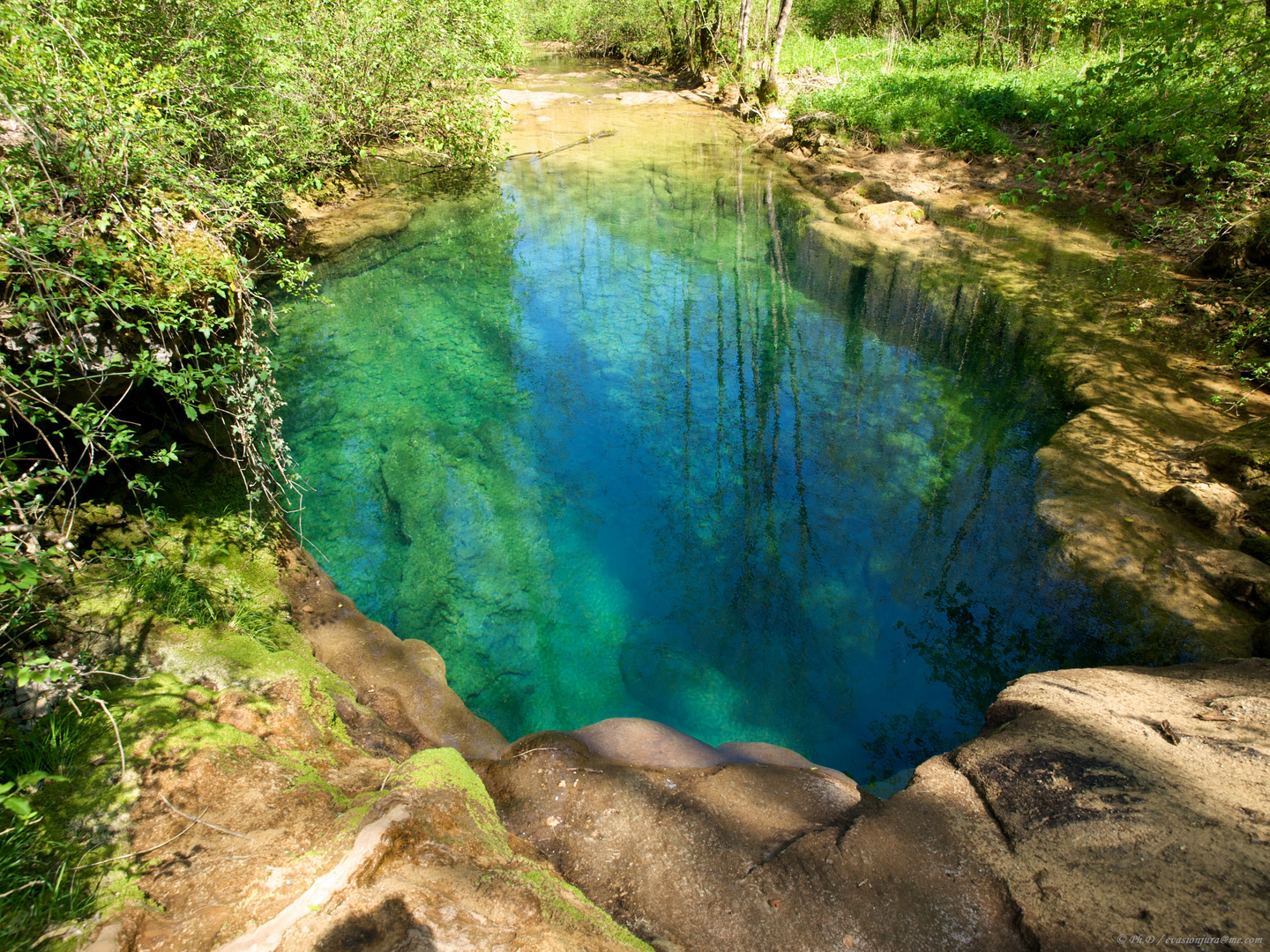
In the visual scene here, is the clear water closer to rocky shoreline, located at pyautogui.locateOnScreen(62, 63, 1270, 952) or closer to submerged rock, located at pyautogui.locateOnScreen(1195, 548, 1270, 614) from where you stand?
rocky shoreline, located at pyautogui.locateOnScreen(62, 63, 1270, 952)

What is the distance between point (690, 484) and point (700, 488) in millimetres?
133

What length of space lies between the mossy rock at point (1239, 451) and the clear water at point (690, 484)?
56.2 inches

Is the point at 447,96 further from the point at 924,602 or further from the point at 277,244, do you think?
the point at 924,602

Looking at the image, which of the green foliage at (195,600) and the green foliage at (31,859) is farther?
the green foliage at (195,600)

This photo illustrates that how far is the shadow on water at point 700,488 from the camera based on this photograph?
4.90 metres

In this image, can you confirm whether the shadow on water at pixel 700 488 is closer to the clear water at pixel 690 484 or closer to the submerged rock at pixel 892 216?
the clear water at pixel 690 484

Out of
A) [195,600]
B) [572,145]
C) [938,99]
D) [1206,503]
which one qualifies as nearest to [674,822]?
[195,600]

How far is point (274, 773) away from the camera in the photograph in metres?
2.77

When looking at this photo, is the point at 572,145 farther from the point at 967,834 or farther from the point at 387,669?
the point at 967,834

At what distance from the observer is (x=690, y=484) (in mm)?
6719

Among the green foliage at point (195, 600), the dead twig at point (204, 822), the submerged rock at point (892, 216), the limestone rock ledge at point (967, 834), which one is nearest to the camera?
the dead twig at point (204, 822)

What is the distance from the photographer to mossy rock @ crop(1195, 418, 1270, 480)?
5480 millimetres

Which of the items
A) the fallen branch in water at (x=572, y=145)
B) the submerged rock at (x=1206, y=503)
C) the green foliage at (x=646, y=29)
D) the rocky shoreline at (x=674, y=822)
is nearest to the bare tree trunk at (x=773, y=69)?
the green foliage at (x=646, y=29)

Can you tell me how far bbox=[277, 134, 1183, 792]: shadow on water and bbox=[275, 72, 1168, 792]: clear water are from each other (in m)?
0.03
